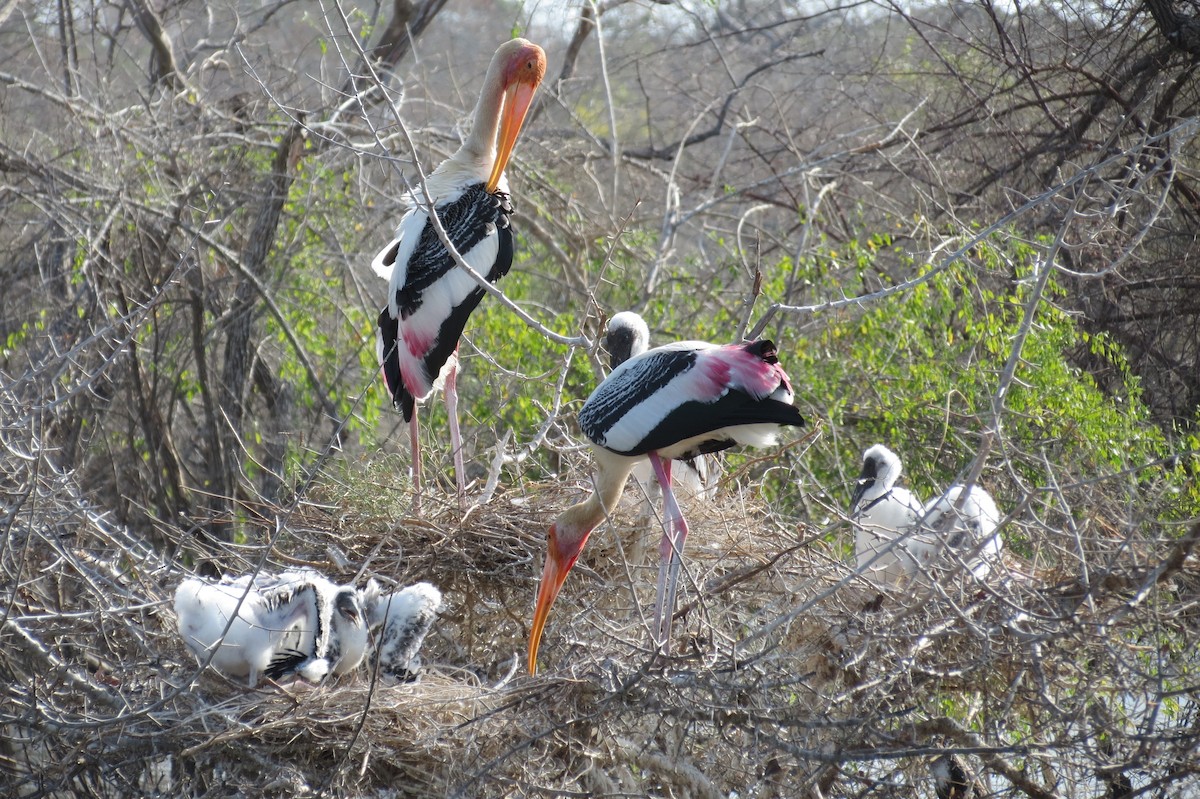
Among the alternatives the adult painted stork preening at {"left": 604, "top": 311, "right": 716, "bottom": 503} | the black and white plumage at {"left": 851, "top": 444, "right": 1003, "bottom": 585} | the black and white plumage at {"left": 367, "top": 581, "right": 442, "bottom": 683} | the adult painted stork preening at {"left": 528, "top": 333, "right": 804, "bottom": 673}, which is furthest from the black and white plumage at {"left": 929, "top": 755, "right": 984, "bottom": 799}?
the black and white plumage at {"left": 367, "top": 581, "right": 442, "bottom": 683}

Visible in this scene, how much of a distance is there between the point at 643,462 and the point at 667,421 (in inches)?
32.1

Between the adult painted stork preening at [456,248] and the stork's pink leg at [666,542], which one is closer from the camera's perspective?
the stork's pink leg at [666,542]

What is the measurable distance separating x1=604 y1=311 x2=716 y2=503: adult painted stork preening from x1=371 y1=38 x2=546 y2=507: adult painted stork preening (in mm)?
673

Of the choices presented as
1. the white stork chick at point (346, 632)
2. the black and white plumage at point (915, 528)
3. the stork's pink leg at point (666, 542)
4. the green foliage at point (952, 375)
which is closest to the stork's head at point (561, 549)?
the stork's pink leg at point (666, 542)

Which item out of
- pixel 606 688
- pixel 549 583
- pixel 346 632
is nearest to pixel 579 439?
pixel 549 583

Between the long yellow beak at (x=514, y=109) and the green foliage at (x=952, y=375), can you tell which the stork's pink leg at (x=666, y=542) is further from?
the long yellow beak at (x=514, y=109)

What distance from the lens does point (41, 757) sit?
4.93 meters

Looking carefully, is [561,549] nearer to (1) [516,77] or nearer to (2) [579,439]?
(2) [579,439]

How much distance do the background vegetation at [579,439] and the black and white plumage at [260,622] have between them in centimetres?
18

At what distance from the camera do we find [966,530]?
4.05 m

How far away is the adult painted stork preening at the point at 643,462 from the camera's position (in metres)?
5.52

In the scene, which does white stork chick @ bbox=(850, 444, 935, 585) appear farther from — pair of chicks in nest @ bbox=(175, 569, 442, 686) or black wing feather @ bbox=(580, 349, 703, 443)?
pair of chicks in nest @ bbox=(175, 569, 442, 686)

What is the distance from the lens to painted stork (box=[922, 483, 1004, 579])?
13.1 feet

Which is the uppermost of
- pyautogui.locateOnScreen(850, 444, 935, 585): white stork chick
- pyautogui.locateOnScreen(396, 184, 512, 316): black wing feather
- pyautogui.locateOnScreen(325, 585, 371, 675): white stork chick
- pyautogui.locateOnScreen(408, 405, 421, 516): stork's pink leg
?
pyautogui.locateOnScreen(396, 184, 512, 316): black wing feather
